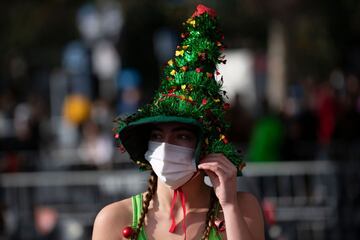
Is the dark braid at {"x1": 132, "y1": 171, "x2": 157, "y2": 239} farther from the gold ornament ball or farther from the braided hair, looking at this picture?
the gold ornament ball

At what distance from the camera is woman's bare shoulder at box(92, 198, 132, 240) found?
4.75 meters

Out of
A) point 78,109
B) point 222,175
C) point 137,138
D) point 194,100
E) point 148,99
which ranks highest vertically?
point 194,100

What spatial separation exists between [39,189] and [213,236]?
9.31 meters

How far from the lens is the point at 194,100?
188 inches

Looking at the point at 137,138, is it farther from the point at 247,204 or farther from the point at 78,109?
the point at 78,109

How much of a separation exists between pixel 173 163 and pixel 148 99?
495 inches

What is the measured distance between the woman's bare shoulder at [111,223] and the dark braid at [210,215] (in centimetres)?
33

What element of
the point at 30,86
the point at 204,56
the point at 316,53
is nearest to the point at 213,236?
the point at 204,56

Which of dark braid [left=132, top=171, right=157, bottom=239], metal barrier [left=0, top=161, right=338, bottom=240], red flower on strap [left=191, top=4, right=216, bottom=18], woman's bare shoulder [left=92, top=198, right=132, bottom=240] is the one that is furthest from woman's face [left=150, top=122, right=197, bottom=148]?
metal barrier [left=0, top=161, right=338, bottom=240]

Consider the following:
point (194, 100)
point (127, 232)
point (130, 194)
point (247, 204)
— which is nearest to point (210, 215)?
point (247, 204)

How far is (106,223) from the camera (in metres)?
4.76

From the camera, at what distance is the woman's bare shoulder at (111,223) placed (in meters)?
4.75

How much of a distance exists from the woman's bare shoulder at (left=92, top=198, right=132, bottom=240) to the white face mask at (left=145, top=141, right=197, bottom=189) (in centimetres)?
25

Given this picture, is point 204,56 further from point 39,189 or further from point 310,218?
point 39,189
